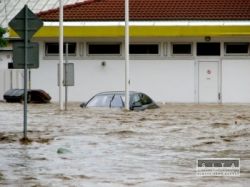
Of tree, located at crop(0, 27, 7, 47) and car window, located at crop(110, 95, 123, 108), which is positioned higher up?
tree, located at crop(0, 27, 7, 47)

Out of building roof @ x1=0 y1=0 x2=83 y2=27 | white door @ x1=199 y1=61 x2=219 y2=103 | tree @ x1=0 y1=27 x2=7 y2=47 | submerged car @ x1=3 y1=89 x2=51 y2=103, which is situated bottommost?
submerged car @ x1=3 y1=89 x2=51 y2=103

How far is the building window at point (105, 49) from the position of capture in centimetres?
4209

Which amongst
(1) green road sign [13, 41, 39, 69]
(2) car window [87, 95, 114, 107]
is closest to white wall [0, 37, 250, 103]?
(2) car window [87, 95, 114, 107]

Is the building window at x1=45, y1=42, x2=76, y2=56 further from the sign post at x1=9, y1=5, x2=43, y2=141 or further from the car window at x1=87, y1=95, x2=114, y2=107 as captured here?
the sign post at x1=9, y1=5, x2=43, y2=141

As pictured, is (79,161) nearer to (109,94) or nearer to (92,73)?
(109,94)

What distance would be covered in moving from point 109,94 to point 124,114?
7.08 feet

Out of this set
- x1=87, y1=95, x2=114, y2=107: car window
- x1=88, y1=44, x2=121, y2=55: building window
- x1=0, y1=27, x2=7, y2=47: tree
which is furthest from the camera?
x1=0, y1=27, x2=7, y2=47: tree

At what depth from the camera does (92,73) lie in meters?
41.9

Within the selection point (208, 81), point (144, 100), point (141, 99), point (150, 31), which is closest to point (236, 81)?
point (208, 81)

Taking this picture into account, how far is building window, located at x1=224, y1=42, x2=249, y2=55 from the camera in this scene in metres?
40.8

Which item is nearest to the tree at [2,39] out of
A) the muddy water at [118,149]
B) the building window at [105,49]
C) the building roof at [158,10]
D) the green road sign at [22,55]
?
the building roof at [158,10]

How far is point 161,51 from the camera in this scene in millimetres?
41562

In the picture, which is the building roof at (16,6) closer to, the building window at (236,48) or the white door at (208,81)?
the white door at (208,81)

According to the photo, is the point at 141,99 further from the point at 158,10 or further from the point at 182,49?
the point at 158,10
